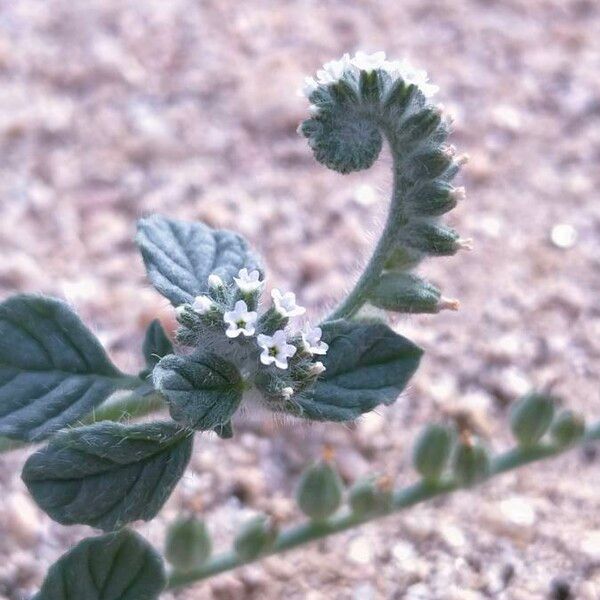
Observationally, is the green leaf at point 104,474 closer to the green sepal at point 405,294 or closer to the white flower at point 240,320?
the white flower at point 240,320

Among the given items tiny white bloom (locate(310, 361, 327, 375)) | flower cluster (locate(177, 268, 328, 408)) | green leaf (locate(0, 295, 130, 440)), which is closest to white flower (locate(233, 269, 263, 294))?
flower cluster (locate(177, 268, 328, 408))

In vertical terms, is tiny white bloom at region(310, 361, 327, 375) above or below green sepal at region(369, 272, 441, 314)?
below

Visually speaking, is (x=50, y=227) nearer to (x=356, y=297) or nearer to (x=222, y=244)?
(x=222, y=244)

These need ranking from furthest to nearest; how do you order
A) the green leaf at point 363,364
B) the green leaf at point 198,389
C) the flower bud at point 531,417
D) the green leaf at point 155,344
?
the flower bud at point 531,417
the green leaf at point 155,344
the green leaf at point 363,364
the green leaf at point 198,389

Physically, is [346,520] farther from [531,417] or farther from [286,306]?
[286,306]

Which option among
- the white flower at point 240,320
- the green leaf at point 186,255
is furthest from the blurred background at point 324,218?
the white flower at point 240,320

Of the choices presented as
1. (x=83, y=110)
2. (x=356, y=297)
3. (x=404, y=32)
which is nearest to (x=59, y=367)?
(x=356, y=297)

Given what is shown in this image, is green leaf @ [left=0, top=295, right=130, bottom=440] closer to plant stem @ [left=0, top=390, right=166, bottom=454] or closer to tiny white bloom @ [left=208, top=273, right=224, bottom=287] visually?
plant stem @ [left=0, top=390, right=166, bottom=454]
